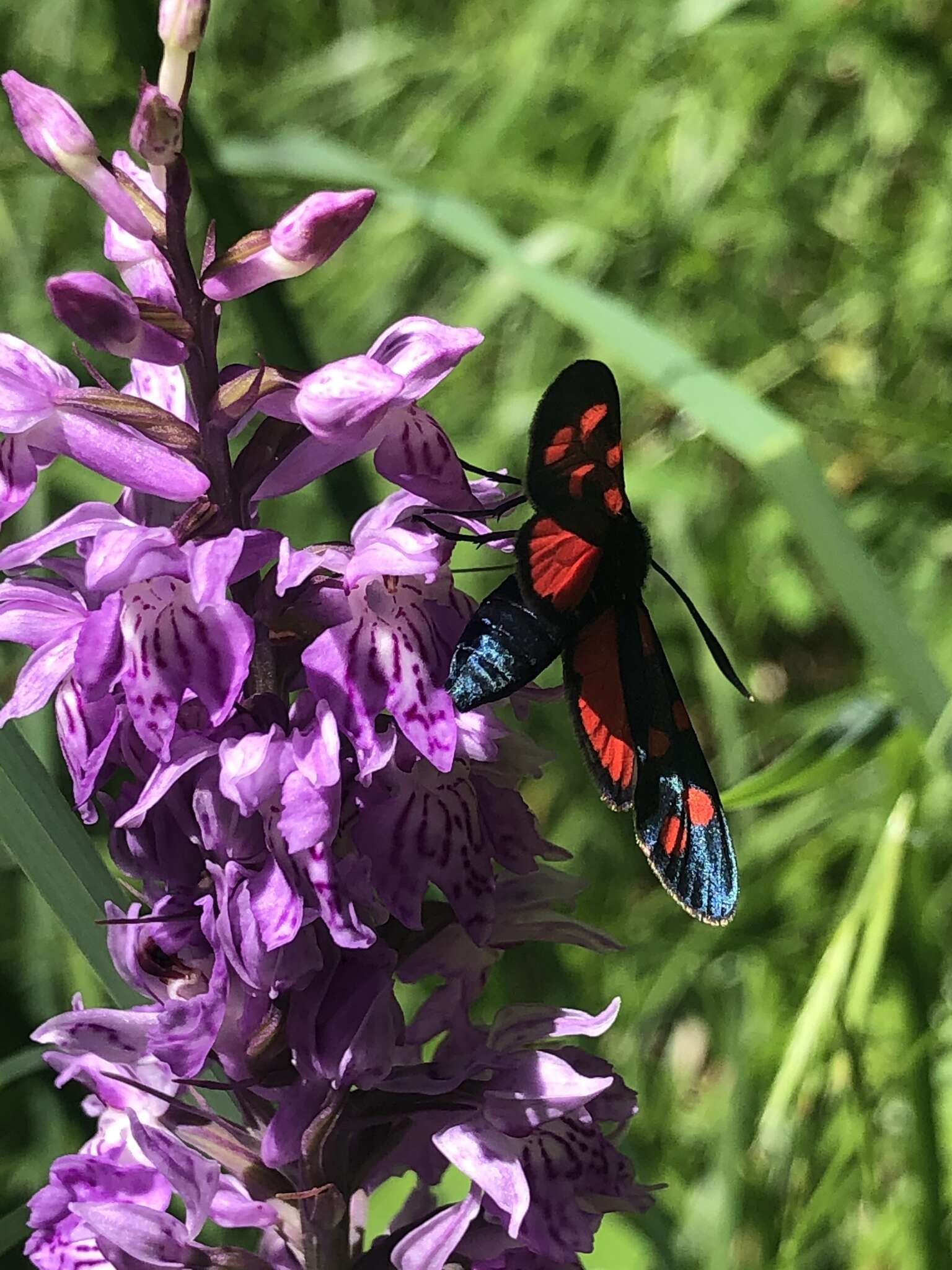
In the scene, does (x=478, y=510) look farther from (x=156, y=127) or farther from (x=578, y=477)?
(x=156, y=127)

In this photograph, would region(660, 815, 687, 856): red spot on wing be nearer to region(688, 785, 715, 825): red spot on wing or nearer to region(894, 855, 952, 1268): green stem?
region(688, 785, 715, 825): red spot on wing

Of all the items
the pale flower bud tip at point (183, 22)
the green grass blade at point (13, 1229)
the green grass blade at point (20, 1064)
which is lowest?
the green grass blade at point (13, 1229)

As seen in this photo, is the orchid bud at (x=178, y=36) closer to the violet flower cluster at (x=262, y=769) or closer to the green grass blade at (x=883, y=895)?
the violet flower cluster at (x=262, y=769)

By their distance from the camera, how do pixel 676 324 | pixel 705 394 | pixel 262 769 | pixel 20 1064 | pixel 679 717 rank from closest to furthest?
pixel 262 769
pixel 679 717
pixel 20 1064
pixel 705 394
pixel 676 324

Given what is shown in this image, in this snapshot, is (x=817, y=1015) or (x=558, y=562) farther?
(x=817, y=1015)

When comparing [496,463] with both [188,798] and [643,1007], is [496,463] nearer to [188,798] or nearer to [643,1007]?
[643,1007]

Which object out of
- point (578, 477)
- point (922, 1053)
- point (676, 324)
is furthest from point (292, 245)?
point (676, 324)

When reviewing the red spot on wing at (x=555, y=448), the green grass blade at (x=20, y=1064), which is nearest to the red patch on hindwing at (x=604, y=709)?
the red spot on wing at (x=555, y=448)
